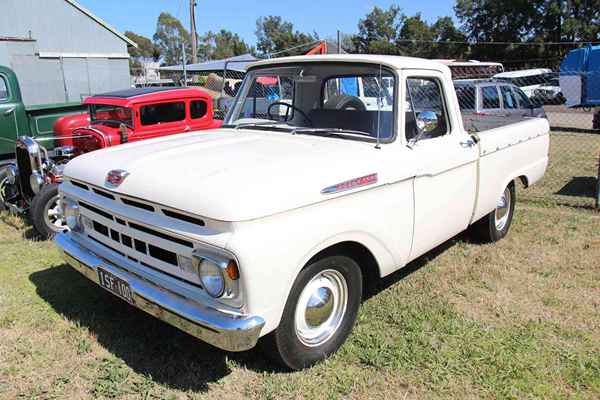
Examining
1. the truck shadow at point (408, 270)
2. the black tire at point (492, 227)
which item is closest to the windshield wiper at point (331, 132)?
the truck shadow at point (408, 270)

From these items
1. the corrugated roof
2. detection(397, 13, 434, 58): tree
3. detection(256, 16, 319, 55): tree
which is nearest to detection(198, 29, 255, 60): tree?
detection(256, 16, 319, 55): tree

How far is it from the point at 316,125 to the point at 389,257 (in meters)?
1.29

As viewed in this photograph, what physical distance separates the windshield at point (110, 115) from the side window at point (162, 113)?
7.5 inches

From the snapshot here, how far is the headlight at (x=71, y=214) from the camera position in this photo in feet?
11.4

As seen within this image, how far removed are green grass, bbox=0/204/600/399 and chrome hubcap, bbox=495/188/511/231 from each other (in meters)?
0.68

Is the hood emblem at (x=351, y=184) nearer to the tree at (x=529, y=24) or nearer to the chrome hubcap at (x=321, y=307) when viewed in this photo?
the chrome hubcap at (x=321, y=307)

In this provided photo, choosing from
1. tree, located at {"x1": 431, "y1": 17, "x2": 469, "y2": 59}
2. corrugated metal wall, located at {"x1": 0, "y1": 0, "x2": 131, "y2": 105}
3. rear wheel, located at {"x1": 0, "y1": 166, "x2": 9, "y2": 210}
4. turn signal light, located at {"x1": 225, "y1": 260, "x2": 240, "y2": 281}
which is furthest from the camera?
tree, located at {"x1": 431, "y1": 17, "x2": 469, "y2": 59}

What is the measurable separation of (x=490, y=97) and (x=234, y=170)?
9547mm

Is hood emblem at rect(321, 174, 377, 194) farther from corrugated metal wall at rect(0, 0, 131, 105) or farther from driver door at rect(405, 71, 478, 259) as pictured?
corrugated metal wall at rect(0, 0, 131, 105)

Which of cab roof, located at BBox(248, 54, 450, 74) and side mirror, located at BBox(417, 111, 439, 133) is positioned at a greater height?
cab roof, located at BBox(248, 54, 450, 74)

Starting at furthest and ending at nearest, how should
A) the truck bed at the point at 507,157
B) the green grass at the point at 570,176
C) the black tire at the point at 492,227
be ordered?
the green grass at the point at 570,176
the black tire at the point at 492,227
the truck bed at the point at 507,157

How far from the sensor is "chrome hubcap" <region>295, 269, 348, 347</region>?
298 centimetres

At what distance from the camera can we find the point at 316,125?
4047 mm

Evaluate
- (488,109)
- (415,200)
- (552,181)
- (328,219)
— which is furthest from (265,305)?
(488,109)
